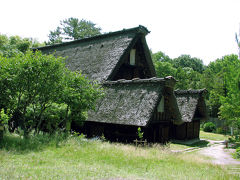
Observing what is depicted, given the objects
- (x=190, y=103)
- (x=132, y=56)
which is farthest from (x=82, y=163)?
(x=190, y=103)

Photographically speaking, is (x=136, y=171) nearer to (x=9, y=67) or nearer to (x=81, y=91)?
(x=81, y=91)

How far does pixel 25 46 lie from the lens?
3400 centimetres

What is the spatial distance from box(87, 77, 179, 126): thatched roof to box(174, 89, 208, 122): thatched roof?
7003 millimetres

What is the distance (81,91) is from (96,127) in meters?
3.89

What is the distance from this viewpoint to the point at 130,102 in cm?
1342

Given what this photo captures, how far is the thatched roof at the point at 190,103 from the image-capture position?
19984mm

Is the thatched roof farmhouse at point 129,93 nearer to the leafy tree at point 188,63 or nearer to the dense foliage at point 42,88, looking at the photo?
the dense foliage at point 42,88

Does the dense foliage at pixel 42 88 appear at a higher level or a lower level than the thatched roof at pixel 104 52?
lower

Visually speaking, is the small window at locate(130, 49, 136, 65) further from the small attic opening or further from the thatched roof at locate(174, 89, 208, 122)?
the thatched roof at locate(174, 89, 208, 122)

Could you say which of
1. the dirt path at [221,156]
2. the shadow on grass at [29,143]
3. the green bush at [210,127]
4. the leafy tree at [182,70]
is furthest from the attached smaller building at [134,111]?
the leafy tree at [182,70]

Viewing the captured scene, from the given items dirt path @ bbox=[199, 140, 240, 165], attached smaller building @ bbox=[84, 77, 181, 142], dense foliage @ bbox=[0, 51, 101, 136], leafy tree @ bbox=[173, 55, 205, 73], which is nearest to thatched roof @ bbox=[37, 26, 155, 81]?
attached smaller building @ bbox=[84, 77, 181, 142]

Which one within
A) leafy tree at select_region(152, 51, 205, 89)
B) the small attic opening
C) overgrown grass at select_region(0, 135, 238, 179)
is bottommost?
overgrown grass at select_region(0, 135, 238, 179)

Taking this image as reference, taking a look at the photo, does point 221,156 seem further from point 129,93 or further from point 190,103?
point 129,93

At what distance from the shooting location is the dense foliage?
10156mm
